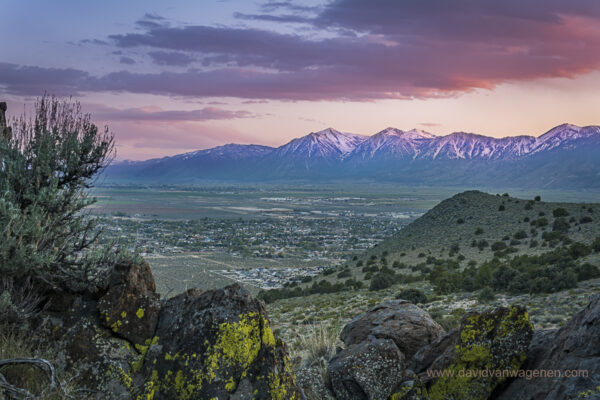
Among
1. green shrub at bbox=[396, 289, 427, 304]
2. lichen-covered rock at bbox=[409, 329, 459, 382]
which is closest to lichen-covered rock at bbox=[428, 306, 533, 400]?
lichen-covered rock at bbox=[409, 329, 459, 382]

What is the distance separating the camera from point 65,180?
862 cm

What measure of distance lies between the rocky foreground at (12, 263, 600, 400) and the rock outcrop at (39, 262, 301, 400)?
0.01 m

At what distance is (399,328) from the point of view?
9.16 metres

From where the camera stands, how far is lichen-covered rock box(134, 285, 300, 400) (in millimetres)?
5387

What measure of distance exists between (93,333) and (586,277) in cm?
2069

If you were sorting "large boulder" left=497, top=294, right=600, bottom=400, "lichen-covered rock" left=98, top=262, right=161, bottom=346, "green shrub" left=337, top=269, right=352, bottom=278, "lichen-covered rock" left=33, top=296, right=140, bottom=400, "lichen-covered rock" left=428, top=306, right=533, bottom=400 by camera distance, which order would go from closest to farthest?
"large boulder" left=497, top=294, right=600, bottom=400
"lichen-covered rock" left=33, top=296, right=140, bottom=400
"lichen-covered rock" left=98, top=262, right=161, bottom=346
"lichen-covered rock" left=428, top=306, right=533, bottom=400
"green shrub" left=337, top=269, right=352, bottom=278

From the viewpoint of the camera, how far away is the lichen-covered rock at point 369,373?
7.12 meters

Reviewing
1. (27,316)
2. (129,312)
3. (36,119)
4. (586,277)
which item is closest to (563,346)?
(129,312)

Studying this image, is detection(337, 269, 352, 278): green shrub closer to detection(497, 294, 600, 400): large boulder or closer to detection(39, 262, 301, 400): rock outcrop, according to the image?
detection(497, 294, 600, 400): large boulder

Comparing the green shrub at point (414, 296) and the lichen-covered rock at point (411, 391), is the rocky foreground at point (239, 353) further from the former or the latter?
the green shrub at point (414, 296)

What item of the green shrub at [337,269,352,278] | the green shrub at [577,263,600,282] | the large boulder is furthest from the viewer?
the green shrub at [337,269,352,278]

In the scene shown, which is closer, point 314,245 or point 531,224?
point 531,224

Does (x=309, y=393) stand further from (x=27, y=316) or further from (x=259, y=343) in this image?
(x=27, y=316)

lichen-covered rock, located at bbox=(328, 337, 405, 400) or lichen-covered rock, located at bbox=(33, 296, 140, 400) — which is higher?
lichen-covered rock, located at bbox=(33, 296, 140, 400)
